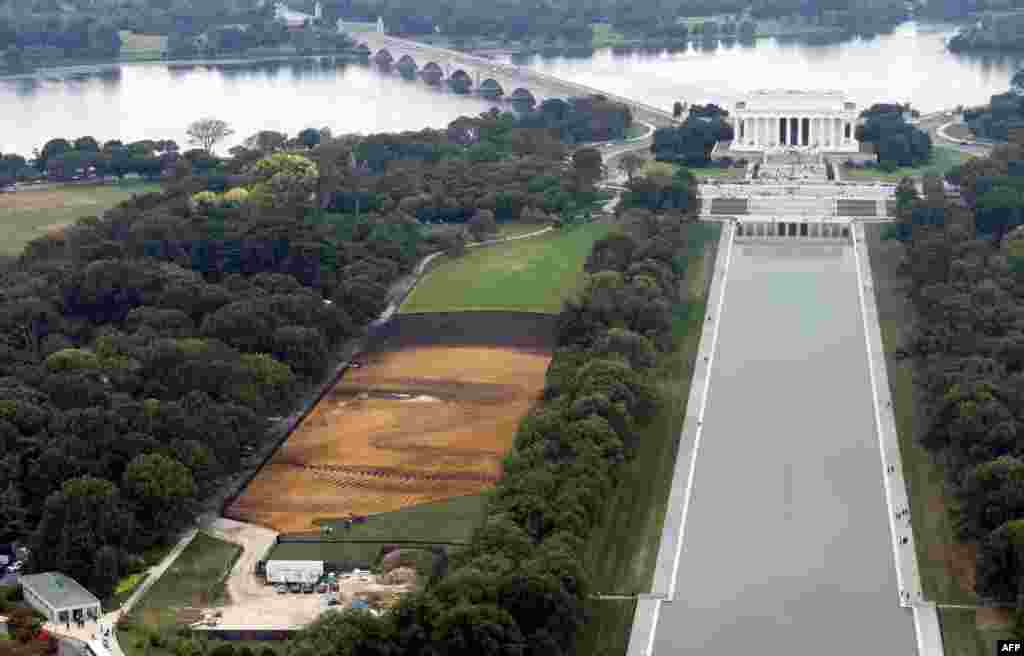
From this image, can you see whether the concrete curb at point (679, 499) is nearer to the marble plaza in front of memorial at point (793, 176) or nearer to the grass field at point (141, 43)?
the marble plaza in front of memorial at point (793, 176)

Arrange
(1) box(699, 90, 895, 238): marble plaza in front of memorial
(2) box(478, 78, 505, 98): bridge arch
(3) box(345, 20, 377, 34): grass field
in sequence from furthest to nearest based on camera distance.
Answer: (3) box(345, 20, 377, 34): grass field < (2) box(478, 78, 505, 98): bridge arch < (1) box(699, 90, 895, 238): marble plaza in front of memorial

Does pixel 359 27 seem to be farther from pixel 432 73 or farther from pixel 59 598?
pixel 59 598

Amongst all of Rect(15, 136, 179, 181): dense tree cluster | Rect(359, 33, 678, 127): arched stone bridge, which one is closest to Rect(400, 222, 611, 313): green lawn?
Rect(15, 136, 179, 181): dense tree cluster

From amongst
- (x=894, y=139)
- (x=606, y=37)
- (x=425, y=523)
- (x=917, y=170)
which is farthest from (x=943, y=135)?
(x=425, y=523)

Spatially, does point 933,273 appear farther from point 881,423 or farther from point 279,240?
point 279,240

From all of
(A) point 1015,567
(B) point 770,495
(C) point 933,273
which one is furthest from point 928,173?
(A) point 1015,567

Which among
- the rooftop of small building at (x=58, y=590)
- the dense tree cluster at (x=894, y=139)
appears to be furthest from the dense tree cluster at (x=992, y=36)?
the rooftop of small building at (x=58, y=590)

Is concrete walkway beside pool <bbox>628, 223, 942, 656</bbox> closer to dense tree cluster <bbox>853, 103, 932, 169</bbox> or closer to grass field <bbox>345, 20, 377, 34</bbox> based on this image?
dense tree cluster <bbox>853, 103, 932, 169</bbox>
